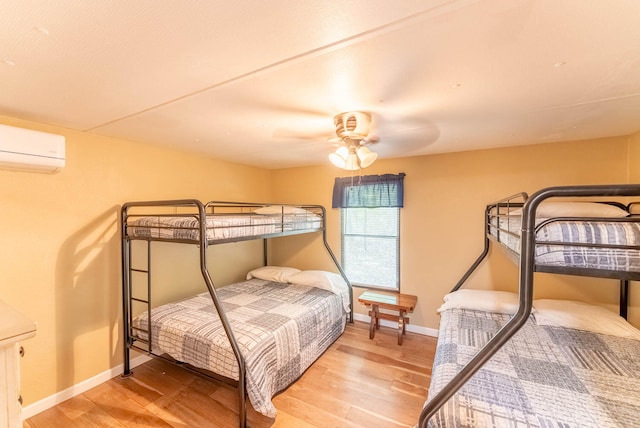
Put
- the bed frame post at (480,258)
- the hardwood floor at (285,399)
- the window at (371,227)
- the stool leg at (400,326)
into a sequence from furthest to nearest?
1. the window at (371,227)
2. the stool leg at (400,326)
3. the bed frame post at (480,258)
4. the hardwood floor at (285,399)

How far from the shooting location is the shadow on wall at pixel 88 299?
84.4 inches

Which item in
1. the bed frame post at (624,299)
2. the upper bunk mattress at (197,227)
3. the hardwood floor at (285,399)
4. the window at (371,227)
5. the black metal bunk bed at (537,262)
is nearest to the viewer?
the black metal bunk bed at (537,262)

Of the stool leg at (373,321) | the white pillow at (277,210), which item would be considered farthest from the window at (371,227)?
the white pillow at (277,210)

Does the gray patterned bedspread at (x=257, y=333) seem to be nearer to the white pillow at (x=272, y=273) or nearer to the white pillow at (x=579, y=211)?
the white pillow at (x=272, y=273)

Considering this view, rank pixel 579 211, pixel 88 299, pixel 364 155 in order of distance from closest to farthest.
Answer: pixel 579 211 < pixel 364 155 < pixel 88 299

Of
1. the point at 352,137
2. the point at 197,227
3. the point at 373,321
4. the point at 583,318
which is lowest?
the point at 373,321

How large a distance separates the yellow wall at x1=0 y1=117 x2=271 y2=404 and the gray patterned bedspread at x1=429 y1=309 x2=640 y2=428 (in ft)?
9.14

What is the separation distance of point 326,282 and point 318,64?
8.56 feet

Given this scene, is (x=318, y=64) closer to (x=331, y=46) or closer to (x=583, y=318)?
(x=331, y=46)

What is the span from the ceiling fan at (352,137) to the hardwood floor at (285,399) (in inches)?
75.8

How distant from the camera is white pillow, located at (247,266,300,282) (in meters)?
3.61

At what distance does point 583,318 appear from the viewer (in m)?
2.14

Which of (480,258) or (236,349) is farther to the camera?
(480,258)

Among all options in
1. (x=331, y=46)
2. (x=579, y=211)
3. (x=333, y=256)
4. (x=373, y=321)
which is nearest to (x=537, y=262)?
(x=579, y=211)
